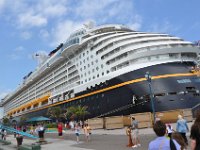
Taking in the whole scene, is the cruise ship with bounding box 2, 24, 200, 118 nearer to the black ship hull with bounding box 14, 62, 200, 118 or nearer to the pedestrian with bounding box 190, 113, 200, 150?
the black ship hull with bounding box 14, 62, 200, 118

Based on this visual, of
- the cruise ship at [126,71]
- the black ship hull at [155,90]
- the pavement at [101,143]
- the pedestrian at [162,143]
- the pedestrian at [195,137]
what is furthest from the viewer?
the cruise ship at [126,71]

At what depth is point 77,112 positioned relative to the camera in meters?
43.4

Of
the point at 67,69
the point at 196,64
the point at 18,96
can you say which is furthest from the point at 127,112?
the point at 18,96

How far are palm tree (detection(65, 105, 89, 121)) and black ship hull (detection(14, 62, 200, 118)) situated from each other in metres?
4.71

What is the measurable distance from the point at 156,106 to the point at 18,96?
70458 mm

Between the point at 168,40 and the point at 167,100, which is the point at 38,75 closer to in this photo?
the point at 168,40

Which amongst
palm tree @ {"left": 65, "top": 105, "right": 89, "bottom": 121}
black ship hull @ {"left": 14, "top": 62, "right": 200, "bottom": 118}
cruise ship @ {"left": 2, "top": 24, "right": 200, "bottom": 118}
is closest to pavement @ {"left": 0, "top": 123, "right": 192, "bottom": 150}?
black ship hull @ {"left": 14, "top": 62, "right": 200, "bottom": 118}

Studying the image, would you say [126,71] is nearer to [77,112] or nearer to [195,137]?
[77,112]

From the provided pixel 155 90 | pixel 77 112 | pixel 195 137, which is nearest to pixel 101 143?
pixel 195 137

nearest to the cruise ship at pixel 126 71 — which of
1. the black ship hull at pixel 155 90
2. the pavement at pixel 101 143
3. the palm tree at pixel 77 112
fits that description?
the black ship hull at pixel 155 90

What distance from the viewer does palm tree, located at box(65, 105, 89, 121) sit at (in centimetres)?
4262

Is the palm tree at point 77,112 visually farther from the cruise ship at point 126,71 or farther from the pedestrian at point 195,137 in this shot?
the pedestrian at point 195,137

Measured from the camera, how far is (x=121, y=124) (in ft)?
101

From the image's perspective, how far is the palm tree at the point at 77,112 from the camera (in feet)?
140
